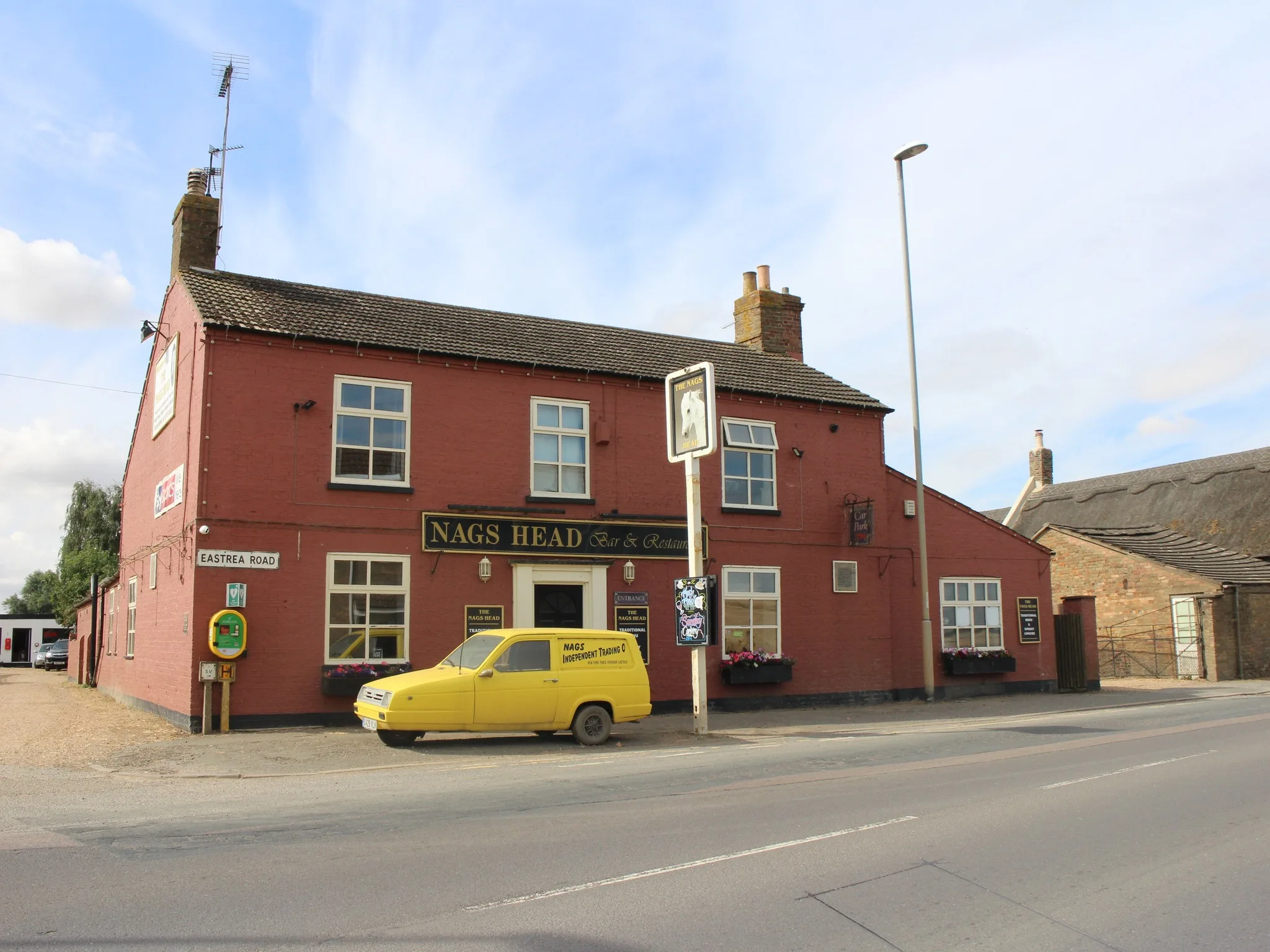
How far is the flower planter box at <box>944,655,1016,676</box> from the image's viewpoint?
23.2m

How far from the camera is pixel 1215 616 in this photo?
29594mm

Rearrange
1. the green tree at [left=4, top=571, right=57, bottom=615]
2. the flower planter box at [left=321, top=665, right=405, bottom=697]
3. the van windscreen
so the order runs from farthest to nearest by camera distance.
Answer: the green tree at [left=4, top=571, right=57, bottom=615] → the flower planter box at [left=321, top=665, right=405, bottom=697] → the van windscreen

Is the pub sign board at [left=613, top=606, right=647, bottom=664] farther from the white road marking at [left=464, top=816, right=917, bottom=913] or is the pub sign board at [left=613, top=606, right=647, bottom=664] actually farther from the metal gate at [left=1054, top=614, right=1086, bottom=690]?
the metal gate at [left=1054, top=614, right=1086, bottom=690]

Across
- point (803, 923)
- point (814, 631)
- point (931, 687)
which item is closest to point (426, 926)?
Result: point (803, 923)

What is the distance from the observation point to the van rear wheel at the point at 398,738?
46.8ft

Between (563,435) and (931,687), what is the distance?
9.83m

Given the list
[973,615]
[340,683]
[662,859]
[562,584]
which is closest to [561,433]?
[562,584]

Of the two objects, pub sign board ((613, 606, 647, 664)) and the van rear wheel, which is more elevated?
pub sign board ((613, 606, 647, 664))

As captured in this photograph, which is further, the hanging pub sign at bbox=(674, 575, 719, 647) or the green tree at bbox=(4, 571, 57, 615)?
the green tree at bbox=(4, 571, 57, 615)

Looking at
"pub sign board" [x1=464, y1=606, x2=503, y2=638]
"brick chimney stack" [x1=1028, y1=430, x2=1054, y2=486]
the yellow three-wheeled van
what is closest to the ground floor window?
"pub sign board" [x1=464, y1=606, x2=503, y2=638]

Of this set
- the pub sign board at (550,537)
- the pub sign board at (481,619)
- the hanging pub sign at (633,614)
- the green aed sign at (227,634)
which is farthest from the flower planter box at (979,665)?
the green aed sign at (227,634)

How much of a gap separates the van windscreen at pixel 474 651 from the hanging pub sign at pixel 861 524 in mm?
9979

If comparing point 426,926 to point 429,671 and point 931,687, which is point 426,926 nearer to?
point 429,671

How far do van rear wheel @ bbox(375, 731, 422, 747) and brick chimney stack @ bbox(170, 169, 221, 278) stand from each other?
10529 millimetres
